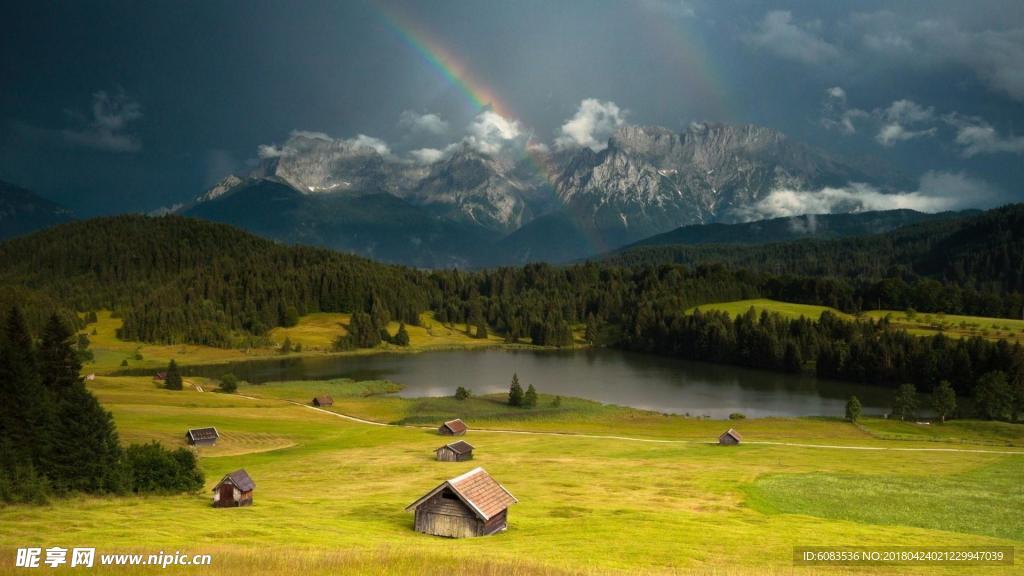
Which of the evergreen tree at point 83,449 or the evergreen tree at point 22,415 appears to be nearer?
the evergreen tree at point 22,415

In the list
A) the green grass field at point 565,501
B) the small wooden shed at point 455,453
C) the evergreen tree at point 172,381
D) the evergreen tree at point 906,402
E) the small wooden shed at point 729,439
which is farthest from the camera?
the evergreen tree at point 172,381

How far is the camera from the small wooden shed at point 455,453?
62.9 metres

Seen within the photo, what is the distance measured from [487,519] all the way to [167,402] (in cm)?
7708

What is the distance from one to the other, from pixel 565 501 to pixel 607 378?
96408 millimetres

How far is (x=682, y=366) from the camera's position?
165 m

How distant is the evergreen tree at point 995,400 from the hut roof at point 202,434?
96.1 meters

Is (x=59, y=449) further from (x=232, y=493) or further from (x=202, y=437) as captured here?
(x=202, y=437)

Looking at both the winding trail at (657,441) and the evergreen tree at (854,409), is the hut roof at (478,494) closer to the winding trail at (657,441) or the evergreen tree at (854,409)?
the winding trail at (657,441)

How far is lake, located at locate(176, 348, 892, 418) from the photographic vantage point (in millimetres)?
109938

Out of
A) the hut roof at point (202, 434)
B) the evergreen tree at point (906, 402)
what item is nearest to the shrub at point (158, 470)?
the hut roof at point (202, 434)

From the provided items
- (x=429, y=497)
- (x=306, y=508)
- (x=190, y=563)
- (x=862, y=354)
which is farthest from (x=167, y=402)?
(x=862, y=354)

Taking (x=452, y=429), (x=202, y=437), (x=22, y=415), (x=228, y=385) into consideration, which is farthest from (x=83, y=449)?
(x=228, y=385)

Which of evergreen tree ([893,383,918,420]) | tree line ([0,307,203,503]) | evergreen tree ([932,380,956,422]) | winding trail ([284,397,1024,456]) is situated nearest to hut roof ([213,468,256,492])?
tree line ([0,307,203,503])

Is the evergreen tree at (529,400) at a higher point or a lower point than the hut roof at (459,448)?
higher
